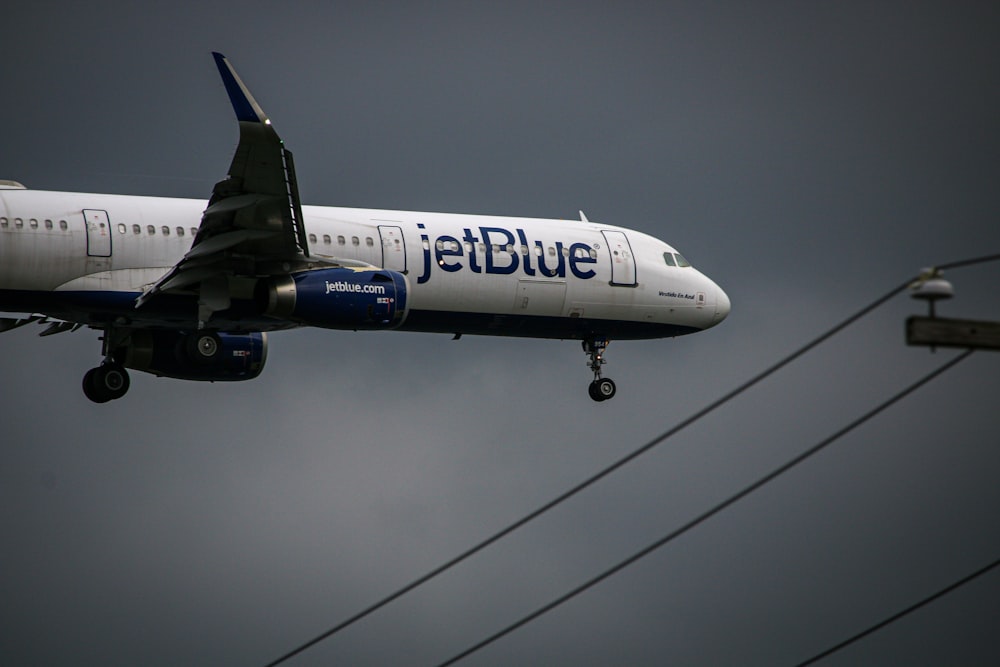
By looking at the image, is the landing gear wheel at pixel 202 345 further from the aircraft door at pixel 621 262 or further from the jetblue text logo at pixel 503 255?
the aircraft door at pixel 621 262

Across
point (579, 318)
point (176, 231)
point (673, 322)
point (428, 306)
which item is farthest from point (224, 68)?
point (673, 322)

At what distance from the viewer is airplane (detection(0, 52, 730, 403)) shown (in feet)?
127

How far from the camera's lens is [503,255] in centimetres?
4319

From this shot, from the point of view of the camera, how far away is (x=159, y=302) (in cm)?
4006

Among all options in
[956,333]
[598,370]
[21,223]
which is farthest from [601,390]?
[956,333]

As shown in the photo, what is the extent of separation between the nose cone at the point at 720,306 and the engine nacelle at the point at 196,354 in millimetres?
12368

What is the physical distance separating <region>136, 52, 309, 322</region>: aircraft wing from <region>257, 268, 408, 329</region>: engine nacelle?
769 mm

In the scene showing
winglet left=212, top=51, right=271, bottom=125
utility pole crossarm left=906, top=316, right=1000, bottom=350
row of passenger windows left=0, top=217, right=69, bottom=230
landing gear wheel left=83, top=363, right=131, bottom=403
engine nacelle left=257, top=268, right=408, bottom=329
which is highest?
winglet left=212, top=51, right=271, bottom=125

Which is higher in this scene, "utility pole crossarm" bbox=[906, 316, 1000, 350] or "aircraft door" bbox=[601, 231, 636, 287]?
"aircraft door" bbox=[601, 231, 636, 287]

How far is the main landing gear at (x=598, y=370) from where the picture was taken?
152 ft

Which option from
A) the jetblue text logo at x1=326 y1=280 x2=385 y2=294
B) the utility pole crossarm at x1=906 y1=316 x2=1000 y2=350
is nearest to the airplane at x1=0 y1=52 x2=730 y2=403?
the jetblue text logo at x1=326 y1=280 x2=385 y2=294

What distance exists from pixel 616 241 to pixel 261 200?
37.6 ft

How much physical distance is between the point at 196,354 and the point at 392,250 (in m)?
6.55

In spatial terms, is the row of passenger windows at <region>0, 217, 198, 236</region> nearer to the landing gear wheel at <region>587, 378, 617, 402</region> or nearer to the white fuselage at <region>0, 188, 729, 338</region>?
the white fuselage at <region>0, 188, 729, 338</region>
